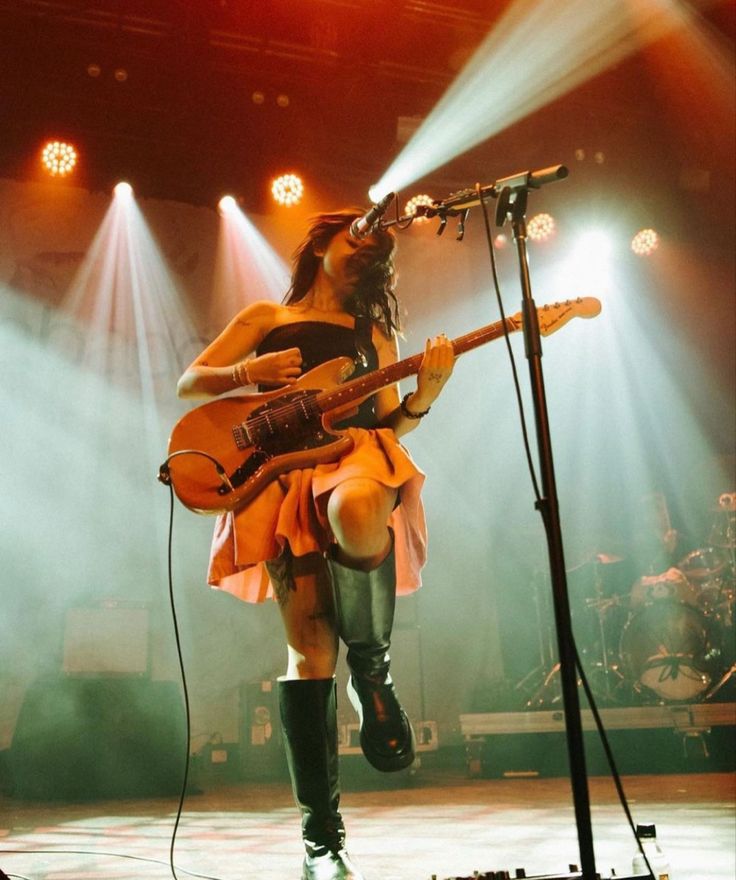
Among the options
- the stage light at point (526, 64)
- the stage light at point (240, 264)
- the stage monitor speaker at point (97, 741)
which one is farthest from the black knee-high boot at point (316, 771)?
the stage light at point (240, 264)

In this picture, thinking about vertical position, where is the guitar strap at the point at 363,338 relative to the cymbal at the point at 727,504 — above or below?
above

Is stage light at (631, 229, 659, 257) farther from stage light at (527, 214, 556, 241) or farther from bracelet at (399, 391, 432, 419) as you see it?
bracelet at (399, 391, 432, 419)

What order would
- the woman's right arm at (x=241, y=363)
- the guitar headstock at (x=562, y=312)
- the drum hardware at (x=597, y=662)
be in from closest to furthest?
the woman's right arm at (x=241, y=363)
the guitar headstock at (x=562, y=312)
the drum hardware at (x=597, y=662)

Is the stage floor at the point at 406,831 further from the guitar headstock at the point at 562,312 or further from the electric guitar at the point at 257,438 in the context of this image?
the guitar headstock at the point at 562,312

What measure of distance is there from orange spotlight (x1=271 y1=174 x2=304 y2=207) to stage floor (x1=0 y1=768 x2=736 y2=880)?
459 cm

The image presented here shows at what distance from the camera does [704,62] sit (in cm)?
629

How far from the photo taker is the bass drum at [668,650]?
20.0 ft

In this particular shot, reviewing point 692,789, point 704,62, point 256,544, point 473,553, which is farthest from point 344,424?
point 704,62

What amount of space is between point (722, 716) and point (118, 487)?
4725 mm

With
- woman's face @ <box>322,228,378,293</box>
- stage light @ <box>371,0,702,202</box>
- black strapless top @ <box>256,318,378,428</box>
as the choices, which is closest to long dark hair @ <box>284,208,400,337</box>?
woman's face @ <box>322,228,378,293</box>

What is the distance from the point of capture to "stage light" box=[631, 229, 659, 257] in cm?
Answer: 767

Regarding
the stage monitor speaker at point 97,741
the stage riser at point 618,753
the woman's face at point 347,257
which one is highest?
the woman's face at point 347,257

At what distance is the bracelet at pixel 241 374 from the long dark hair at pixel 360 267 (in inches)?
17.7

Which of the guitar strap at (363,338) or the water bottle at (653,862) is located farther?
the guitar strap at (363,338)
